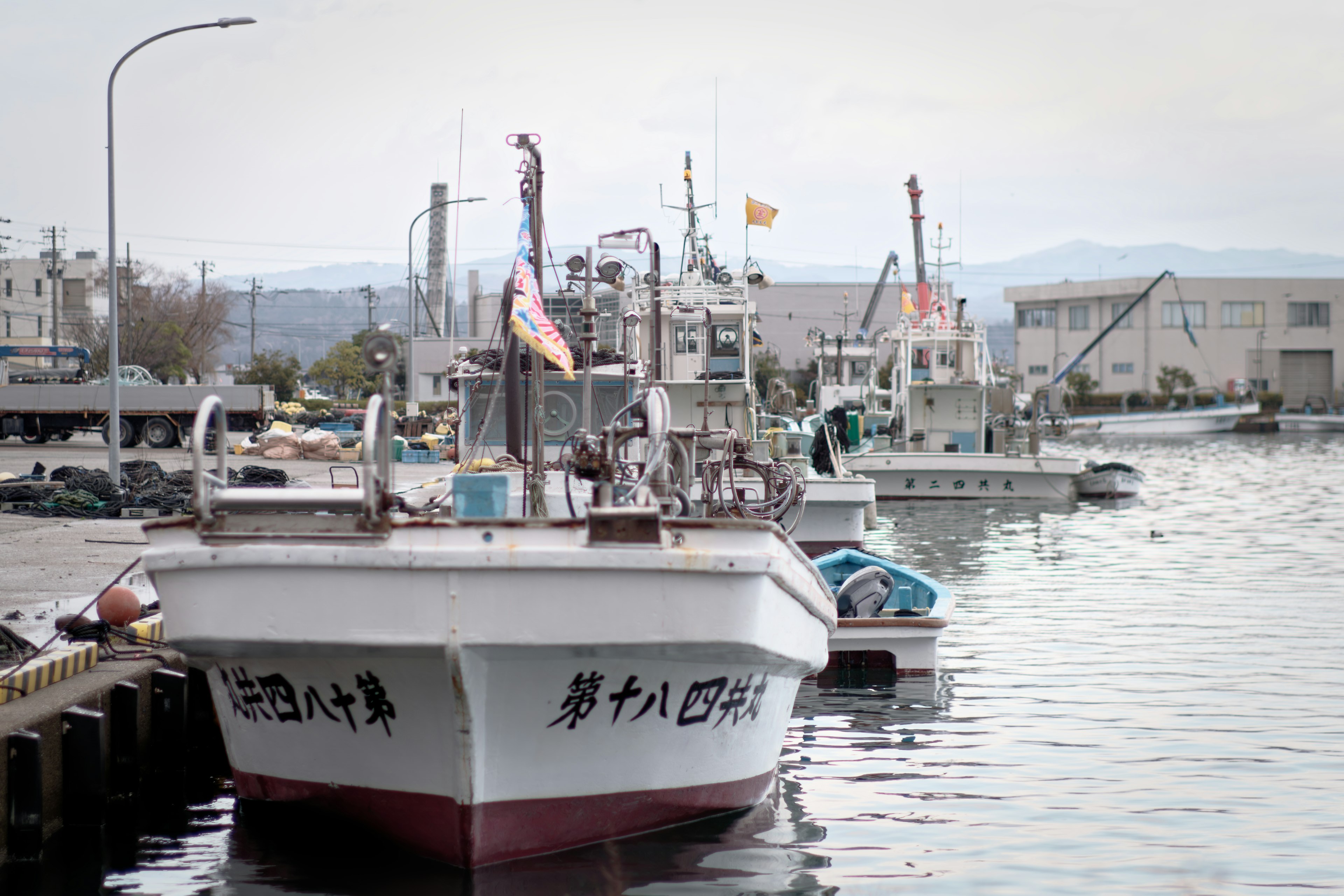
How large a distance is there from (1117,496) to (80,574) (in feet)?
84.7

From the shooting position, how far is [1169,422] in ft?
236

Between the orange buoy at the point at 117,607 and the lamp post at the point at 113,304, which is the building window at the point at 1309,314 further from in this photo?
the orange buoy at the point at 117,607

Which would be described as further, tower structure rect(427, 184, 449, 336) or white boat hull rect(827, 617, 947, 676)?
tower structure rect(427, 184, 449, 336)

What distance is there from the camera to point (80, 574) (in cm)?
1181

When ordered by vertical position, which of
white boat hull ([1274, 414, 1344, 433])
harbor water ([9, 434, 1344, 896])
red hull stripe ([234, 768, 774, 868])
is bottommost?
harbor water ([9, 434, 1344, 896])

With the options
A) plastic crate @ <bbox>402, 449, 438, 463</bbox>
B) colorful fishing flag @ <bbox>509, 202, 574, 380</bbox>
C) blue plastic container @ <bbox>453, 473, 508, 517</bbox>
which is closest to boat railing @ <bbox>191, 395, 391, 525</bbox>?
blue plastic container @ <bbox>453, 473, 508, 517</bbox>

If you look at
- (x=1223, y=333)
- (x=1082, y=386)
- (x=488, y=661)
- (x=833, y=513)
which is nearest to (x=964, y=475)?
(x=833, y=513)

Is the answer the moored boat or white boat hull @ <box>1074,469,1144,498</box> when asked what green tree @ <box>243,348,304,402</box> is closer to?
white boat hull @ <box>1074,469,1144,498</box>

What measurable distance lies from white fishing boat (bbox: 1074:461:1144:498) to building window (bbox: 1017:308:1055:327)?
211 ft

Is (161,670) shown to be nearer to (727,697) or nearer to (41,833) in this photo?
(41,833)

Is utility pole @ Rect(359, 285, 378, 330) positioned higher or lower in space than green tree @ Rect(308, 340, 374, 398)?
higher

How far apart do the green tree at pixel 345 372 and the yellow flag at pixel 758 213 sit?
162ft

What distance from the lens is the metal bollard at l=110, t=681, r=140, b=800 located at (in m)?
7.43

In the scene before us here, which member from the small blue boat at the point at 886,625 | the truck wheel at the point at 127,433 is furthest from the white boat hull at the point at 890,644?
the truck wheel at the point at 127,433
